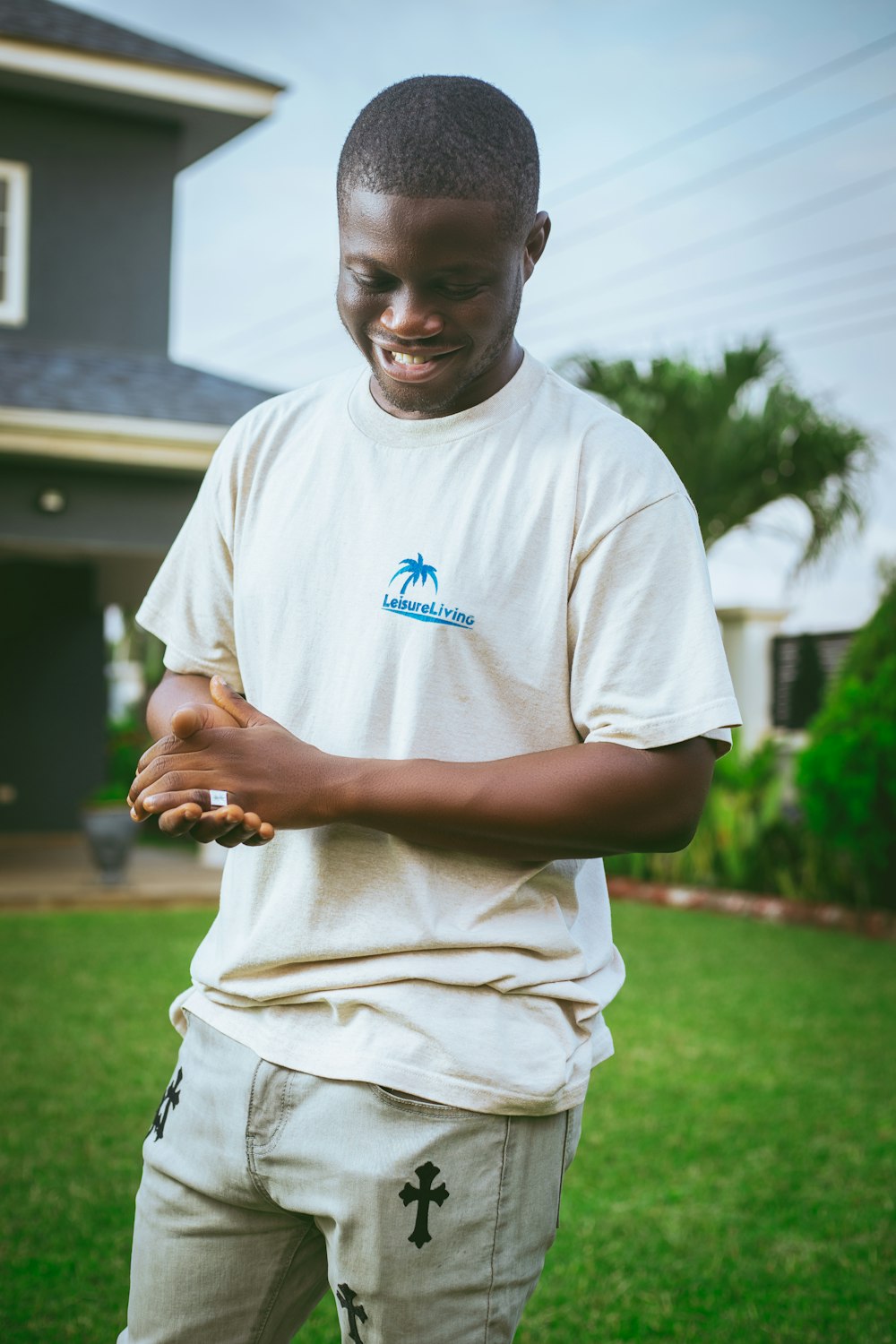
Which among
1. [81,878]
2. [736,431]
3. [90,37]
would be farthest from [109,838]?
[736,431]

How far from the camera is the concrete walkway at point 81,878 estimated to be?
32.1 ft

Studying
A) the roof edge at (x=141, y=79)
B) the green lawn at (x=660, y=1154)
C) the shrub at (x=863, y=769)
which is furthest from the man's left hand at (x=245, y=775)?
the roof edge at (x=141, y=79)

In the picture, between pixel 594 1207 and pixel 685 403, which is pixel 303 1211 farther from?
pixel 685 403

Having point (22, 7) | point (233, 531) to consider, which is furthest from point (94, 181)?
point (233, 531)

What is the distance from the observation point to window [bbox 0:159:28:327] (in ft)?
36.0

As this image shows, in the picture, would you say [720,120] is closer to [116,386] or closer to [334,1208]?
[116,386]

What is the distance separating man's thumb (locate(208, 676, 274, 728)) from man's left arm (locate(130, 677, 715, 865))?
46 millimetres

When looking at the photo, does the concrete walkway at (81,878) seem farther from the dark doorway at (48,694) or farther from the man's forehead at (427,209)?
the man's forehead at (427,209)

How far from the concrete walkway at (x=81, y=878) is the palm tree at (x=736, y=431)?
24.2 feet

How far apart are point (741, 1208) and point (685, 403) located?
12703mm

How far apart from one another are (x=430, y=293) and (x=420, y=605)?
1.08 ft

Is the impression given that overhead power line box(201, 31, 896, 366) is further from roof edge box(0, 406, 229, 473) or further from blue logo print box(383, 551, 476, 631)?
blue logo print box(383, 551, 476, 631)

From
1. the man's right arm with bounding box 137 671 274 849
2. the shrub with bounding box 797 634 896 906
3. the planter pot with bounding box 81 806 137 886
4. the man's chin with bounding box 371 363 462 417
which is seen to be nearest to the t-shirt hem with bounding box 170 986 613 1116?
the man's right arm with bounding box 137 671 274 849

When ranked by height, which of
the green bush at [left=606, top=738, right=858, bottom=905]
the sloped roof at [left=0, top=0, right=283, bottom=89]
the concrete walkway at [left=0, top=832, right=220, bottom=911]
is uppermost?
the sloped roof at [left=0, top=0, right=283, bottom=89]
